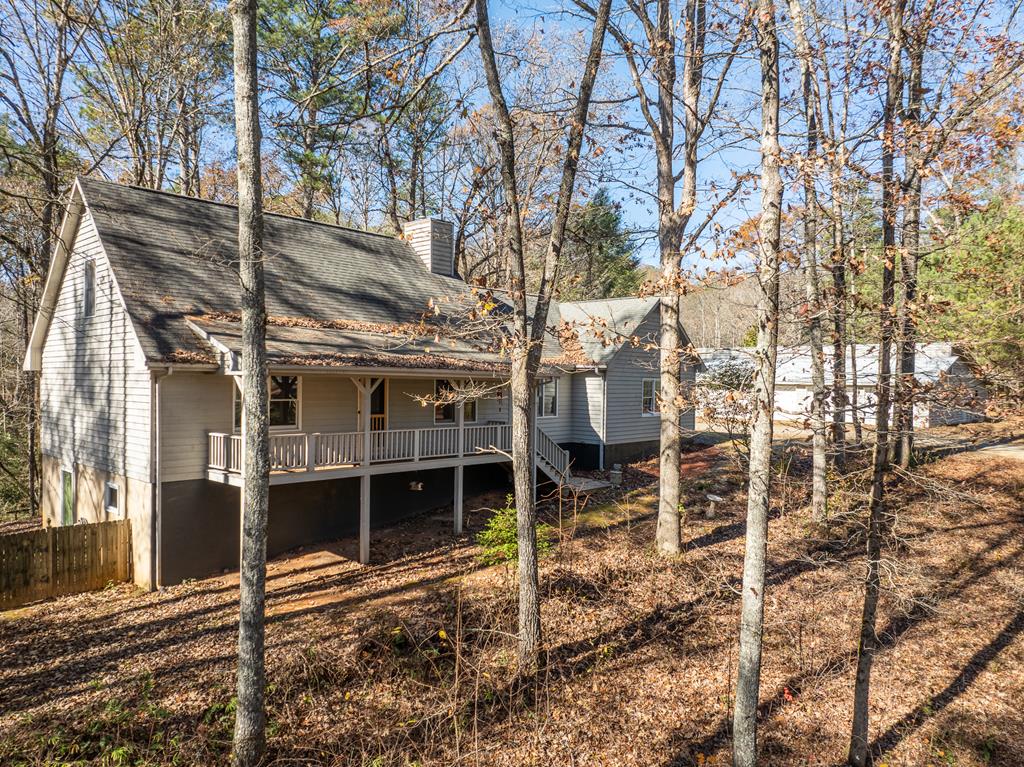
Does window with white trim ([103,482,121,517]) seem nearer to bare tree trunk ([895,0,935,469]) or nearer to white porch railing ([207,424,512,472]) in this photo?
white porch railing ([207,424,512,472])

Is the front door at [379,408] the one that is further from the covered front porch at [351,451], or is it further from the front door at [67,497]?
the front door at [67,497]

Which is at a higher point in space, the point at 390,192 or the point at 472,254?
the point at 390,192

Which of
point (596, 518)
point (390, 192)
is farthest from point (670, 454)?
point (390, 192)

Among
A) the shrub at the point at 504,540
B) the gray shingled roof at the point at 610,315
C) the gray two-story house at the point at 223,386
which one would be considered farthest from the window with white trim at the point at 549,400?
the shrub at the point at 504,540

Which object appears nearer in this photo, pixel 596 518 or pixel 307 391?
pixel 307 391

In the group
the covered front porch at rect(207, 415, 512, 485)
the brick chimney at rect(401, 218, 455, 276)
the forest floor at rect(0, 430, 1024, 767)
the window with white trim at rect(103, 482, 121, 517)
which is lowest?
the forest floor at rect(0, 430, 1024, 767)

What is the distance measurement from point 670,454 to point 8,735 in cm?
1067

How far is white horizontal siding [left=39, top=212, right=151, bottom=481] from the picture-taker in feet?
38.5

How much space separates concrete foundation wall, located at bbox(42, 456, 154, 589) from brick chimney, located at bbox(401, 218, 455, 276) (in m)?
11.1

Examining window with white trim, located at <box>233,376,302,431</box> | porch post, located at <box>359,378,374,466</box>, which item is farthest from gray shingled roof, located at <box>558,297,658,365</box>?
window with white trim, located at <box>233,376,302,431</box>

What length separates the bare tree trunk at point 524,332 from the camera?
8.12 m

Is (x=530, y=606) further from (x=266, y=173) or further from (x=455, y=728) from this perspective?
(x=266, y=173)

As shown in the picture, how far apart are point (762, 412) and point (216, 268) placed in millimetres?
12734

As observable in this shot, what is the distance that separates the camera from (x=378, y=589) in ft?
35.7
